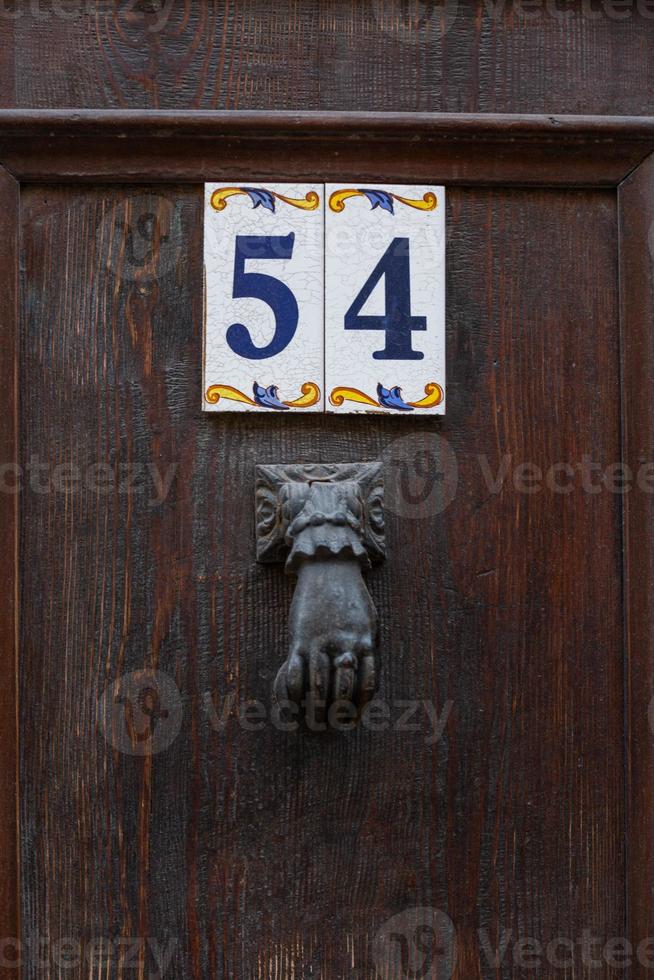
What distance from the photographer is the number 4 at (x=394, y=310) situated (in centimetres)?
96

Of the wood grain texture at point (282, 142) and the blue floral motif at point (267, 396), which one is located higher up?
the wood grain texture at point (282, 142)

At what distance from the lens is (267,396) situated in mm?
962

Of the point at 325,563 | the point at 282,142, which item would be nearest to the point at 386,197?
the point at 282,142

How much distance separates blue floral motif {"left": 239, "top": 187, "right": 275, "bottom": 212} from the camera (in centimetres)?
97

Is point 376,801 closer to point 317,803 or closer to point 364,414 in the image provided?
point 317,803

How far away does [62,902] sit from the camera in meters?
0.95

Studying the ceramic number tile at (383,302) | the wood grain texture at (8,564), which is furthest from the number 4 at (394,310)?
the wood grain texture at (8,564)

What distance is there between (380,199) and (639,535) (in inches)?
14.9

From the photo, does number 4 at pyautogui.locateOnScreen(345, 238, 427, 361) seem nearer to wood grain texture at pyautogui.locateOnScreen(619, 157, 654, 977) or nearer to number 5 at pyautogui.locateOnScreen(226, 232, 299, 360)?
number 5 at pyautogui.locateOnScreen(226, 232, 299, 360)

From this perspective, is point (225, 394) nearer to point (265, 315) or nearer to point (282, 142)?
point (265, 315)

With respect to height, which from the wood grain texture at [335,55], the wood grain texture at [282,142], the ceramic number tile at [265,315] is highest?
the wood grain texture at [335,55]

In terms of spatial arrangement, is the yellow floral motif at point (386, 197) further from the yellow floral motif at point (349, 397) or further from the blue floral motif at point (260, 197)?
the yellow floral motif at point (349, 397)

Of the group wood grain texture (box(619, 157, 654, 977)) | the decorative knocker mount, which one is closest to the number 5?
the decorative knocker mount

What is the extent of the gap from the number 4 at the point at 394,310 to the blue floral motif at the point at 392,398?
0.03m
